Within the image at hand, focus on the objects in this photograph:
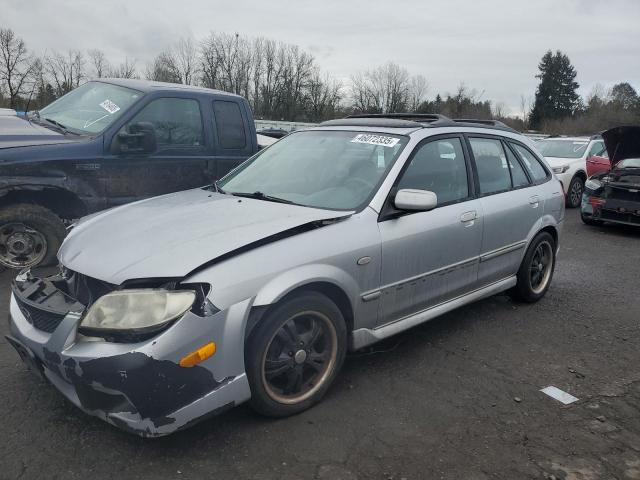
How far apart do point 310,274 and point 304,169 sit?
1.22m

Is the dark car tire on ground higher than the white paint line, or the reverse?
the dark car tire on ground

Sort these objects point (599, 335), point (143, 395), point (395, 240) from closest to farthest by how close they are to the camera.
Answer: point (143, 395), point (395, 240), point (599, 335)

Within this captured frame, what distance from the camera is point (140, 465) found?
98.9 inches

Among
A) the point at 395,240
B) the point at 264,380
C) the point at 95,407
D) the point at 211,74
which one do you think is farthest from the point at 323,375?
the point at 211,74

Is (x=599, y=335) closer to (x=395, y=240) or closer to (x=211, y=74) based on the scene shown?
(x=395, y=240)

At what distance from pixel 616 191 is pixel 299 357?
819cm

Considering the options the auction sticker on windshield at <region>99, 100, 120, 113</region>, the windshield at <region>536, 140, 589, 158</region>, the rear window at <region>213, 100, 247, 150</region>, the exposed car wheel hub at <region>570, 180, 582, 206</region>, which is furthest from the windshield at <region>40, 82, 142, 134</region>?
the windshield at <region>536, 140, 589, 158</region>

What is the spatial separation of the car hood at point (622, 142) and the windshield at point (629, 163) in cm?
53

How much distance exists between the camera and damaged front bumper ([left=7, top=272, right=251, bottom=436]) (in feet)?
7.75

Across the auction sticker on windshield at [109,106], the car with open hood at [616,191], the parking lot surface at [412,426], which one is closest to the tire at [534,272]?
the parking lot surface at [412,426]

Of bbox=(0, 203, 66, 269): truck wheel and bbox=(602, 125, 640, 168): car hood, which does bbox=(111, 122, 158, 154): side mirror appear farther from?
bbox=(602, 125, 640, 168): car hood

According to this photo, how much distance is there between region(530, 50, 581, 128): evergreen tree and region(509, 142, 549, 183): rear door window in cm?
7061

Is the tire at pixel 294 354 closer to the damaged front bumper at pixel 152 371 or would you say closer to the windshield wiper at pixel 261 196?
the damaged front bumper at pixel 152 371

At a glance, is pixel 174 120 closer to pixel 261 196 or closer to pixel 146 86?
pixel 146 86
